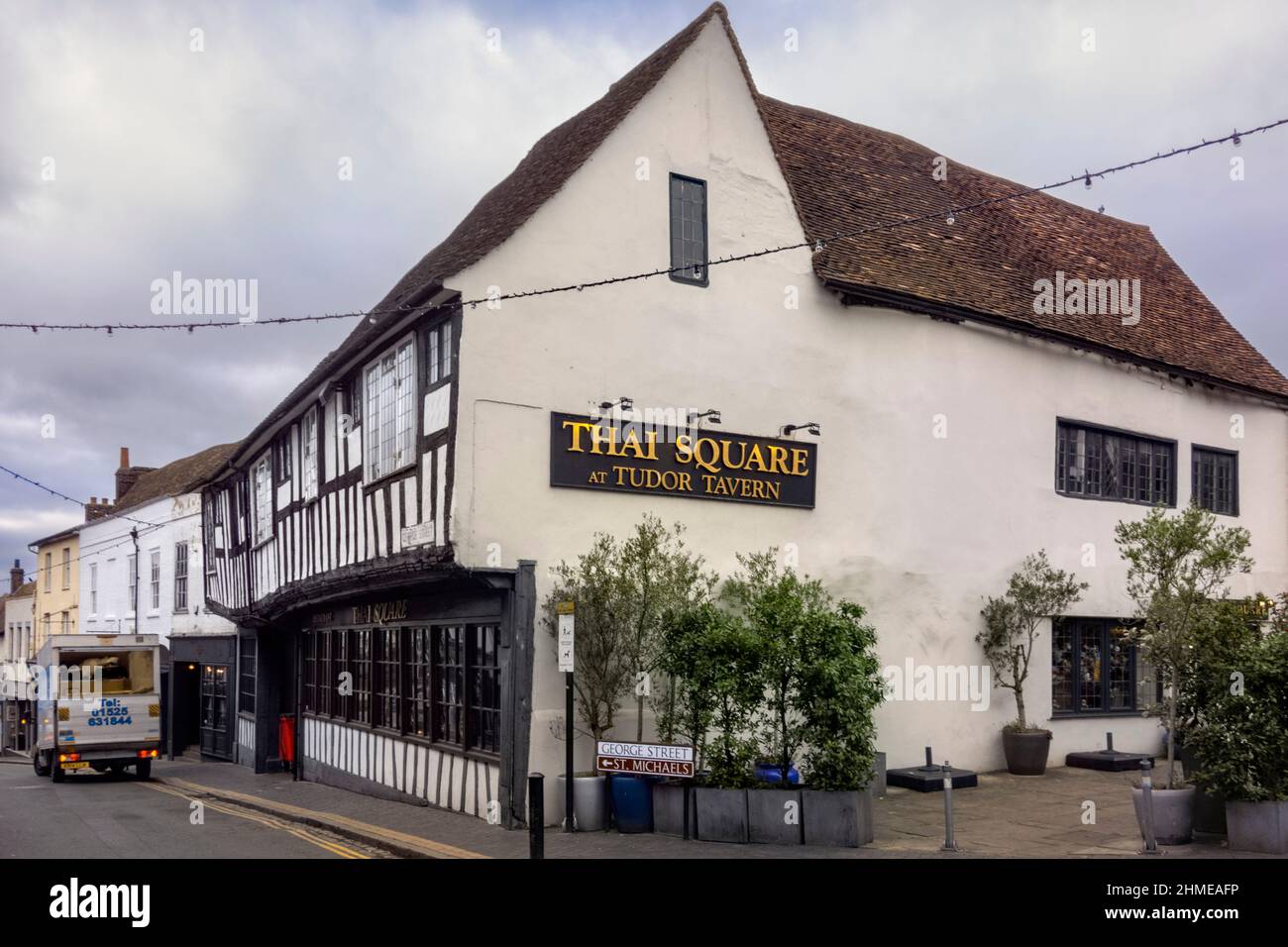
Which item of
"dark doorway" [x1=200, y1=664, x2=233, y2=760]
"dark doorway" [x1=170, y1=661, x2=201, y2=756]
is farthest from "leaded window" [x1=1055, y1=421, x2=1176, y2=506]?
"dark doorway" [x1=170, y1=661, x2=201, y2=756]

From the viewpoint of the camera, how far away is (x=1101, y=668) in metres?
19.1

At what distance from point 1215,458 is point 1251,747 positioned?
12.1 metres

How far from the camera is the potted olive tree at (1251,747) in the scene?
34.6 feet

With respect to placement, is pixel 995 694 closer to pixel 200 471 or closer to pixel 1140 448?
pixel 1140 448

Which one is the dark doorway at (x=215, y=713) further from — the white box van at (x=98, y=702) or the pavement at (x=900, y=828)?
the pavement at (x=900, y=828)

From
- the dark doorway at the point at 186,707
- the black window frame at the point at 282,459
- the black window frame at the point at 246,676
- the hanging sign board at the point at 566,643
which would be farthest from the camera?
the dark doorway at the point at 186,707

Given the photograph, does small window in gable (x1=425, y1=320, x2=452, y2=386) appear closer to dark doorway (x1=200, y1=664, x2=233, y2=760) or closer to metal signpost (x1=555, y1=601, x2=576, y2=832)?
metal signpost (x1=555, y1=601, x2=576, y2=832)

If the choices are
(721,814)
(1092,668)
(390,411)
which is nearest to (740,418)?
(390,411)

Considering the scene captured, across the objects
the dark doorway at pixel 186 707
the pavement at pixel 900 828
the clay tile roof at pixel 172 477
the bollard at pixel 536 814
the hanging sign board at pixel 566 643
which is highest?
the clay tile roof at pixel 172 477

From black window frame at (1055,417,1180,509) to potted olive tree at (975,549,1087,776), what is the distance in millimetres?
1980

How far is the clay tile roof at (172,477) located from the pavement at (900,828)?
603 inches

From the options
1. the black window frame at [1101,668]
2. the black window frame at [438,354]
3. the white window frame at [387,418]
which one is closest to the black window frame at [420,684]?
the white window frame at [387,418]

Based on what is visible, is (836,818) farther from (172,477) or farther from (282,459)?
(172,477)
